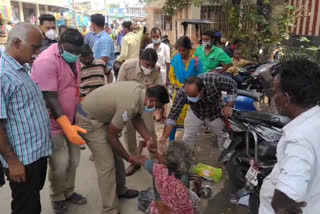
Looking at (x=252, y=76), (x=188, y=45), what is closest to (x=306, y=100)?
(x=188, y=45)

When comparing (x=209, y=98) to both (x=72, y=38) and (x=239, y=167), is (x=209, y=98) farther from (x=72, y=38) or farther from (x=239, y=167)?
(x=72, y=38)

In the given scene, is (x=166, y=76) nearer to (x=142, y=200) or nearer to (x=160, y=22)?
(x=142, y=200)

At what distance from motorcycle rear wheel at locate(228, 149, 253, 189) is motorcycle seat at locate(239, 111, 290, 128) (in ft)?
1.32

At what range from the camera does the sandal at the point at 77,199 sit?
9.70 feet

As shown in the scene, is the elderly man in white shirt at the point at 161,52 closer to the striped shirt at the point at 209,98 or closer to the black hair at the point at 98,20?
the black hair at the point at 98,20

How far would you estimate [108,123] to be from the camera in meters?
2.61

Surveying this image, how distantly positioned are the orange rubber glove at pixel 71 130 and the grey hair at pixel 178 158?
2.45 ft

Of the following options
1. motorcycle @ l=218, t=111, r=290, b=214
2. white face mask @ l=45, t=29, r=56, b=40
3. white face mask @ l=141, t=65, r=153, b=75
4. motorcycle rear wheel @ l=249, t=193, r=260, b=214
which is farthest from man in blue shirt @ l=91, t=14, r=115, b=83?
motorcycle rear wheel @ l=249, t=193, r=260, b=214

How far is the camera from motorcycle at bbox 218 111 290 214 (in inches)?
99.0

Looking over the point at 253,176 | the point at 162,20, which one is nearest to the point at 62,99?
the point at 253,176

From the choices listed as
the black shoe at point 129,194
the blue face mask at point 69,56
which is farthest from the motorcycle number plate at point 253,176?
the blue face mask at point 69,56

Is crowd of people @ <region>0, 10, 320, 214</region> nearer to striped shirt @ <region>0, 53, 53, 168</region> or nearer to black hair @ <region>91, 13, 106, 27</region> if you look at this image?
striped shirt @ <region>0, 53, 53, 168</region>

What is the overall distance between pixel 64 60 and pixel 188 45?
6.16ft

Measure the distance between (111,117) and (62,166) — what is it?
66cm
